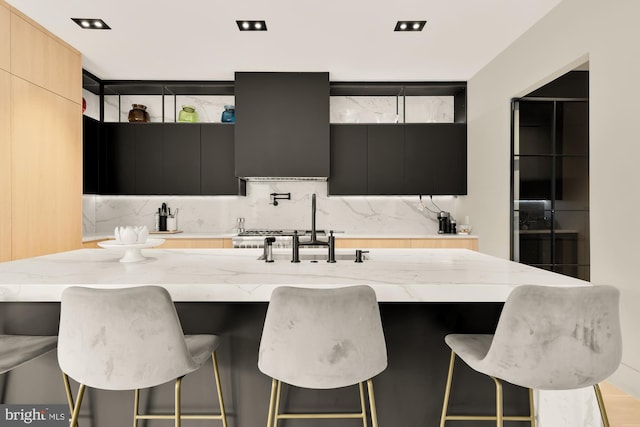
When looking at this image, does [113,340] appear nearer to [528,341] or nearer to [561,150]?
[528,341]

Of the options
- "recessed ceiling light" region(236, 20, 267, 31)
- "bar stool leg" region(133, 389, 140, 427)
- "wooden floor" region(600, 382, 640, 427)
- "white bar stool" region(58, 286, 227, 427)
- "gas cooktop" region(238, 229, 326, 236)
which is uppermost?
"recessed ceiling light" region(236, 20, 267, 31)

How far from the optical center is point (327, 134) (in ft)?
14.9

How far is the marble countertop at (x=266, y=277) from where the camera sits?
1542mm

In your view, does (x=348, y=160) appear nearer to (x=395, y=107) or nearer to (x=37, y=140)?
(x=395, y=107)

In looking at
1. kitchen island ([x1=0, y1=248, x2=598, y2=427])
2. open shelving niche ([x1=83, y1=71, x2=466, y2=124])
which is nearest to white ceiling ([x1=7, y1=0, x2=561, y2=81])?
open shelving niche ([x1=83, y1=71, x2=466, y2=124])

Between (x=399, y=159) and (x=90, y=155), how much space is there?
341 cm

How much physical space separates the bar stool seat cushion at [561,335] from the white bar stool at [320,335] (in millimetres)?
474

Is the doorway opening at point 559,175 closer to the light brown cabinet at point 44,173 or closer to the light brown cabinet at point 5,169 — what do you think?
the light brown cabinet at point 44,173

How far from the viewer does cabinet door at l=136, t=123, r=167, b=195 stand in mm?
4746

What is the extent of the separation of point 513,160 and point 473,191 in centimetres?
86

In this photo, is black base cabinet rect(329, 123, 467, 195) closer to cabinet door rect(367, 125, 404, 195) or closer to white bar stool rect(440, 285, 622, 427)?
cabinet door rect(367, 125, 404, 195)

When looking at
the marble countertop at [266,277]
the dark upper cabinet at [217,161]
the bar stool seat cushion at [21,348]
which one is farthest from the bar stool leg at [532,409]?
the dark upper cabinet at [217,161]

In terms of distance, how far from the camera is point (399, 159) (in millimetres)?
4828

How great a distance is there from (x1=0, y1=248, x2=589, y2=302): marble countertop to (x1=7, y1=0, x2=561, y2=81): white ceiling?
6.48 ft
